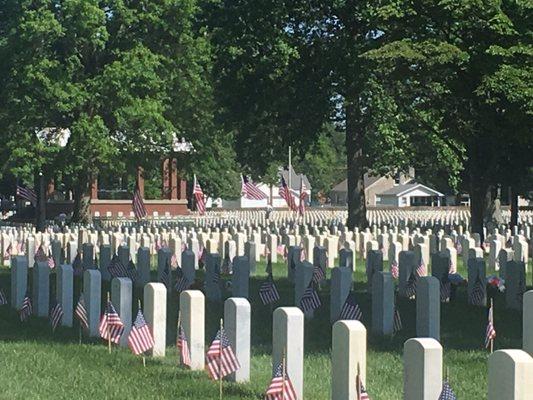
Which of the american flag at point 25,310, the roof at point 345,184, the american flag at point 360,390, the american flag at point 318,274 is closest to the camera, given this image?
the american flag at point 360,390

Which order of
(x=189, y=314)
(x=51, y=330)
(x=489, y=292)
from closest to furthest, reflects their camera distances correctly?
(x=189, y=314) < (x=51, y=330) < (x=489, y=292)

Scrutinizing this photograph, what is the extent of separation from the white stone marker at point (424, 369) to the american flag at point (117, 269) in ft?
36.6

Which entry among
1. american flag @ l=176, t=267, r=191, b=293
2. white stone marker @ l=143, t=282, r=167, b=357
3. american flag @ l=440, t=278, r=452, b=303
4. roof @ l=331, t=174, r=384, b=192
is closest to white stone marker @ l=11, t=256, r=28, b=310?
american flag @ l=176, t=267, r=191, b=293

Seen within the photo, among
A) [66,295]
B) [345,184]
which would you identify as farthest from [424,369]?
[345,184]

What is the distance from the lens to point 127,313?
11.1 m

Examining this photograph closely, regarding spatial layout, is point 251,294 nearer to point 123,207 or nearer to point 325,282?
point 325,282

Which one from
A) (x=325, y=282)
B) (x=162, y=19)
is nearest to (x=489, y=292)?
(x=325, y=282)

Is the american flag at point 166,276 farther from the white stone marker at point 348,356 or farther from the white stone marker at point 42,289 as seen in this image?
the white stone marker at point 348,356

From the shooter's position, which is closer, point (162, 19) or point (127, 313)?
point (127, 313)

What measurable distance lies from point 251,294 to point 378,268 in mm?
2190

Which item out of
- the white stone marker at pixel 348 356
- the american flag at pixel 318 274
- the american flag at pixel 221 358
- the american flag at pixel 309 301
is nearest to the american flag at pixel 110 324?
the american flag at pixel 221 358

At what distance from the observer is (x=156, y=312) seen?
403 inches

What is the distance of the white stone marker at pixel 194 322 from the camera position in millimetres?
9508

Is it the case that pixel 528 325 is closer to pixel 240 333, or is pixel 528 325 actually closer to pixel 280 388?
pixel 240 333
